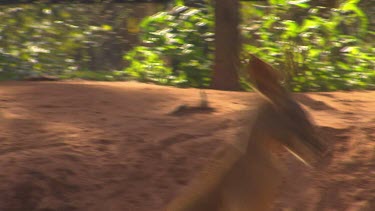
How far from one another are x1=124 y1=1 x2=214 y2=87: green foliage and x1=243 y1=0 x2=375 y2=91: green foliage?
1.34ft

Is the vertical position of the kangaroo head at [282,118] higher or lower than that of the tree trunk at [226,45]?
higher

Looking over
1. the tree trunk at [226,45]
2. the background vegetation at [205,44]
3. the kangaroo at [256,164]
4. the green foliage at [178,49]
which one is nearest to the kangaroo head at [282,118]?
the kangaroo at [256,164]

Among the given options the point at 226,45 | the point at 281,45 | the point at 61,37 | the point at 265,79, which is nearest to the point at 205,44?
the point at 281,45

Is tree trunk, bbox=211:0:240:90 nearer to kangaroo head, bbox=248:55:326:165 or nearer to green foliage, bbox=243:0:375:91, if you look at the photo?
green foliage, bbox=243:0:375:91

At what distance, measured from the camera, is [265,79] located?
64.1 inches

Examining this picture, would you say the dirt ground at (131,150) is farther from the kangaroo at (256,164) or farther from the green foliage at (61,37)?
the green foliage at (61,37)

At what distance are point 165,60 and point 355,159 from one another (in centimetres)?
349

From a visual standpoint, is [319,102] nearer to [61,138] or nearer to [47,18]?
[61,138]

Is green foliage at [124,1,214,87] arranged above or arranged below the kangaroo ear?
below

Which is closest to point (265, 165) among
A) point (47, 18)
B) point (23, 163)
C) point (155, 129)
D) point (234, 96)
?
point (23, 163)

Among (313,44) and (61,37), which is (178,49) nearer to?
(313,44)

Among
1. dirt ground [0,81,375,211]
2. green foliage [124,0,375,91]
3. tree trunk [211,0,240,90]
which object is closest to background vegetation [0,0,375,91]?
green foliage [124,0,375,91]

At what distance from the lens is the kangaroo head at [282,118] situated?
5.11 feet

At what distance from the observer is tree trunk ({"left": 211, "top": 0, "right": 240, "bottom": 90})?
5.78 meters
